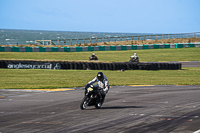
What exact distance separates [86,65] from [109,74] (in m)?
3.86

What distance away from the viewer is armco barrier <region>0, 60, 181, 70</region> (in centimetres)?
3130

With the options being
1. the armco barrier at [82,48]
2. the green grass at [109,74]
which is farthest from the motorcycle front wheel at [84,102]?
the armco barrier at [82,48]

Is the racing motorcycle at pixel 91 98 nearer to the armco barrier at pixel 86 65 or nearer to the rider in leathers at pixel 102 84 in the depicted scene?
the rider in leathers at pixel 102 84

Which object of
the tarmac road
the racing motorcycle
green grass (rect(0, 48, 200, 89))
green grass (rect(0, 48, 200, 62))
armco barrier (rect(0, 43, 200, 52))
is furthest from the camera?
armco barrier (rect(0, 43, 200, 52))

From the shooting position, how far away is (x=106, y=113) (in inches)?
467

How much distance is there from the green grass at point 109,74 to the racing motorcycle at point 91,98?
27.8 ft

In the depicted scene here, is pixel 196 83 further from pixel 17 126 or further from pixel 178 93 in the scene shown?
pixel 17 126

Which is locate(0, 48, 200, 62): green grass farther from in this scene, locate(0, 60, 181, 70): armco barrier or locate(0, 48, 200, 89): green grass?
locate(0, 60, 181, 70): armco barrier

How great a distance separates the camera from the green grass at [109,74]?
2281 centimetres

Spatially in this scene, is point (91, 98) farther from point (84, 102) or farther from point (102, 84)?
point (102, 84)

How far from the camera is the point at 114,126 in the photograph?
9609 mm

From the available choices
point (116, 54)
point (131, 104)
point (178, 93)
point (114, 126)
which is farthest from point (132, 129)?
point (116, 54)

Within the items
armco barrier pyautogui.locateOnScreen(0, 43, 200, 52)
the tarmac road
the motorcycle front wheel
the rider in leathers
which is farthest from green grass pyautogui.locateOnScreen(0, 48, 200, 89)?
the rider in leathers

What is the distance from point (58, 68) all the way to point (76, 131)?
925 inches
